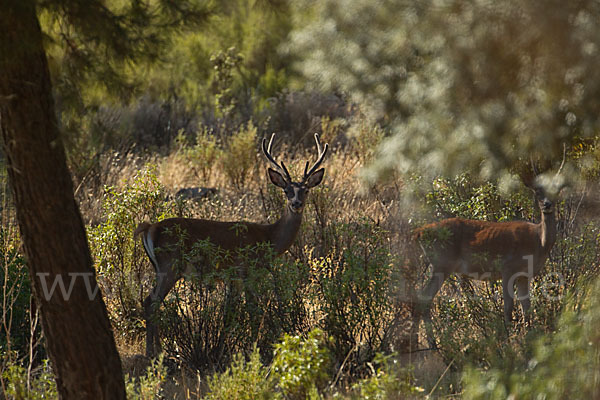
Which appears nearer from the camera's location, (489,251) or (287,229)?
(489,251)

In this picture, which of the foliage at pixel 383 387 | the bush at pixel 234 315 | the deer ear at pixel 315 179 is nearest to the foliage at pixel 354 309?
the bush at pixel 234 315

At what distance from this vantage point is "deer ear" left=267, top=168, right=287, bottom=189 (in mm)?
8273

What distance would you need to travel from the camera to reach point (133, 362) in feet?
22.3

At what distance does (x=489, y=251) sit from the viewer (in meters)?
7.02

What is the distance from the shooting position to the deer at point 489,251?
22.7 ft

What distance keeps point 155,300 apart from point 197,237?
721 mm

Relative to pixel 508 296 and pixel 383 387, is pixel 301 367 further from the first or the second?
pixel 508 296

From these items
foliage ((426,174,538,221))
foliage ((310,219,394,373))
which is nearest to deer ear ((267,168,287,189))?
foliage ((426,174,538,221))

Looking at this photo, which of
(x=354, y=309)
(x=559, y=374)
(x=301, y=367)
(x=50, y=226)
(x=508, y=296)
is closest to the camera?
(x=559, y=374)

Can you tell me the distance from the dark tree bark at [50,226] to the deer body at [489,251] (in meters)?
3.39

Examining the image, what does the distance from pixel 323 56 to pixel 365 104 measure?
0.40 meters

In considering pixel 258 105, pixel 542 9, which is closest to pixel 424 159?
pixel 542 9

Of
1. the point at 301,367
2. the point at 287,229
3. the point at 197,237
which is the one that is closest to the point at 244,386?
the point at 301,367

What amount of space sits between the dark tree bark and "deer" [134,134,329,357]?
6.54 feet
